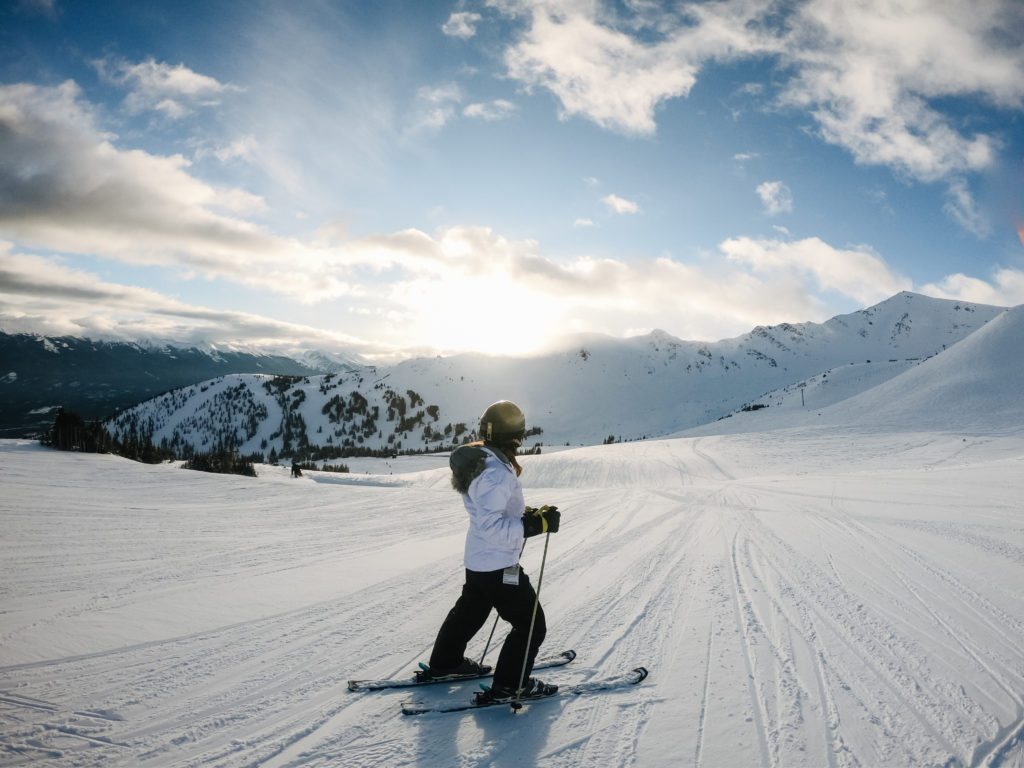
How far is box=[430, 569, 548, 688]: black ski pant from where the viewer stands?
355cm

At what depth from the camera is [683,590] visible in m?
5.88

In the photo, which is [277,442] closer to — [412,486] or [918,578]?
[412,486]

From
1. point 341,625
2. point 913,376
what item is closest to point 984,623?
point 341,625

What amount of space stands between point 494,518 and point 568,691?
145 centimetres

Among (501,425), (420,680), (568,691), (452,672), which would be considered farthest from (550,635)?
(501,425)

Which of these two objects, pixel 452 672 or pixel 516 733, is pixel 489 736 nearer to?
pixel 516 733

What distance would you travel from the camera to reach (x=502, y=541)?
11.8 feet

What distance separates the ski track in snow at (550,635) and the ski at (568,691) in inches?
3.2

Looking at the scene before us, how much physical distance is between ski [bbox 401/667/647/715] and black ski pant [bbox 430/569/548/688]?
187mm

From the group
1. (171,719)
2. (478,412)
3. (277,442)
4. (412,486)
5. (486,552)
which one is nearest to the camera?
(171,719)

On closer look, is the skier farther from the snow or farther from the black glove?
the snow

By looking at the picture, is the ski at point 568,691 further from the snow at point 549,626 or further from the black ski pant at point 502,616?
the black ski pant at point 502,616

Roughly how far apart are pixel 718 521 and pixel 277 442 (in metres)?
69.6

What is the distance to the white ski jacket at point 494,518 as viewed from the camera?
354 centimetres
